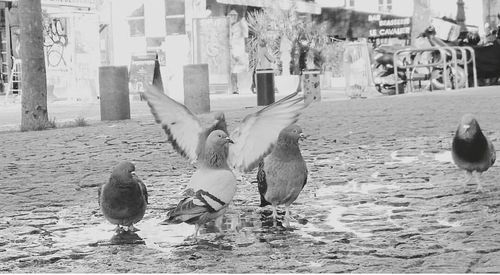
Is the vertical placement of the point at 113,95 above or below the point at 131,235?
above

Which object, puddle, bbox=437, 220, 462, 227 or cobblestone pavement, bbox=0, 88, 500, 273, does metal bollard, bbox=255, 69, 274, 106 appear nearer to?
cobblestone pavement, bbox=0, 88, 500, 273

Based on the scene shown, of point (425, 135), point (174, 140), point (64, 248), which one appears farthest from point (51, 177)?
point (425, 135)

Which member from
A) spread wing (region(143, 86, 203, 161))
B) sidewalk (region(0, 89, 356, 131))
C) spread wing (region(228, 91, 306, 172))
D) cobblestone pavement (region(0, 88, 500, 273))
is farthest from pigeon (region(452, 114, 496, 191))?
sidewalk (region(0, 89, 356, 131))

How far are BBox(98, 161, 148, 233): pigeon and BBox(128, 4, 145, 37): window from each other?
24.8 meters

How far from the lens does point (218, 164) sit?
Answer: 4.35 metres

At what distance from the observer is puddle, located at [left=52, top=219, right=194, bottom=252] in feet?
14.7

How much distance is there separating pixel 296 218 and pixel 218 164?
2.93 ft

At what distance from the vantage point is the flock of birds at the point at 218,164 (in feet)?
13.8

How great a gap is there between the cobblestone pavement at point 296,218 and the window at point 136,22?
64.1 feet

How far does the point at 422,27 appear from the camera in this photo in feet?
102

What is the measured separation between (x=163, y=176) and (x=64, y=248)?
2.96 meters

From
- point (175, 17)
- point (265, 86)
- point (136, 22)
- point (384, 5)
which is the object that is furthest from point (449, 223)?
point (384, 5)

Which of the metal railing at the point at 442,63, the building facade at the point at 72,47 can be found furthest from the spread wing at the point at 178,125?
the building facade at the point at 72,47

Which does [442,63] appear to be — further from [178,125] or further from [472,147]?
[178,125]
